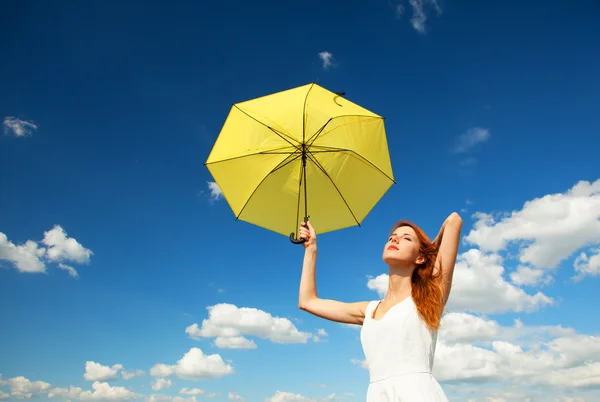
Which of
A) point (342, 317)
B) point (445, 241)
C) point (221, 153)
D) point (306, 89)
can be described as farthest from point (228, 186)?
point (445, 241)

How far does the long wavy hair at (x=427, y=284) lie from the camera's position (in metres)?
5.51

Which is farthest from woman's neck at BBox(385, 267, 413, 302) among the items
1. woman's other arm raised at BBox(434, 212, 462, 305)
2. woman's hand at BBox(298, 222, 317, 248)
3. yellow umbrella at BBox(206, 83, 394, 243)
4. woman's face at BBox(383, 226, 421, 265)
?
yellow umbrella at BBox(206, 83, 394, 243)

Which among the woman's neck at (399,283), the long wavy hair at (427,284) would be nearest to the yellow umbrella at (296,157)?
the long wavy hair at (427,284)

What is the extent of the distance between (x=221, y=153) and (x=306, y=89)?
198cm

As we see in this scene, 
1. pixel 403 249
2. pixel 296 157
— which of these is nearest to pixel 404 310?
pixel 403 249

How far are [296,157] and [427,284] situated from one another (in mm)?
3739

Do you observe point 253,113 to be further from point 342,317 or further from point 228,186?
point 342,317

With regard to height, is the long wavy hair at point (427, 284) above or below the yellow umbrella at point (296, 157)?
below

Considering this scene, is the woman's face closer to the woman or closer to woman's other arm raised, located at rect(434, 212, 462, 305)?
the woman

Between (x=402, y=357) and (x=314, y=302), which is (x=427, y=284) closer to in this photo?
(x=402, y=357)

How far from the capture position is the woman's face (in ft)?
19.3

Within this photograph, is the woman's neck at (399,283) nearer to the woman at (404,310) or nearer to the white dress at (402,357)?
the woman at (404,310)

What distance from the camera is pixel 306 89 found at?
866 cm

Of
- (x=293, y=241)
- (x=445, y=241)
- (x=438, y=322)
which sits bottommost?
(x=438, y=322)
